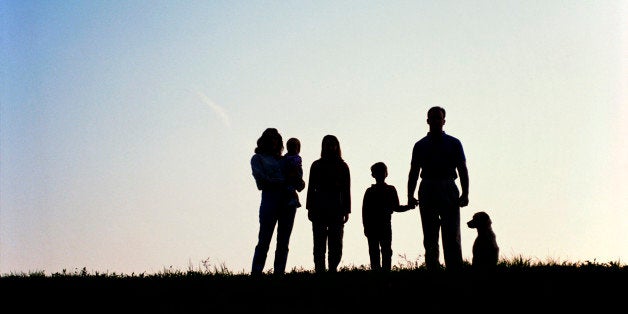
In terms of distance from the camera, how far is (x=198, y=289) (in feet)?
32.5

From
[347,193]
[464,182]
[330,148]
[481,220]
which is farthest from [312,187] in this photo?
[481,220]

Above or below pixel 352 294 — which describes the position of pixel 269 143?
above

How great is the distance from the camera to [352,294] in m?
8.82

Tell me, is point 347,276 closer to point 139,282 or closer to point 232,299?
point 232,299

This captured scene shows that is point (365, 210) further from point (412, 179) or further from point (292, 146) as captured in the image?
point (412, 179)

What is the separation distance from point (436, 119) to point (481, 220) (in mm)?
1792

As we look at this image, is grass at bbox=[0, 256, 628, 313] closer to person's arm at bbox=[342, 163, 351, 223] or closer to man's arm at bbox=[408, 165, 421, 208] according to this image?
man's arm at bbox=[408, 165, 421, 208]

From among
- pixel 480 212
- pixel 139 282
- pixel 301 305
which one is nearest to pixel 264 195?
pixel 139 282

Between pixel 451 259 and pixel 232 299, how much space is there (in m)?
4.08

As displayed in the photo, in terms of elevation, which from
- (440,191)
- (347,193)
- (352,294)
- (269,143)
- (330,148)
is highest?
(269,143)

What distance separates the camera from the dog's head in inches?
477

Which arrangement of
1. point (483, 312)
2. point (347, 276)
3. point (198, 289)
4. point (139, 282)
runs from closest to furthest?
1. point (483, 312)
2. point (198, 289)
3. point (347, 276)
4. point (139, 282)

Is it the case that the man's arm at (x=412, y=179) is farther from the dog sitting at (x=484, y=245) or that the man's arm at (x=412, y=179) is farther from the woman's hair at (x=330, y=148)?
the woman's hair at (x=330, y=148)

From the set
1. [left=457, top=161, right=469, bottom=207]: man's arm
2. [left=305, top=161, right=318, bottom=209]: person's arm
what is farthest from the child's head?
[left=457, top=161, right=469, bottom=207]: man's arm
